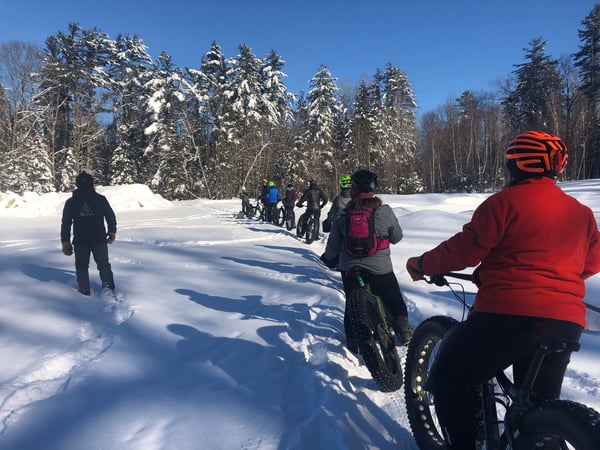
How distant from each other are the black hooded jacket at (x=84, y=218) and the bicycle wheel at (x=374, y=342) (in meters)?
4.26

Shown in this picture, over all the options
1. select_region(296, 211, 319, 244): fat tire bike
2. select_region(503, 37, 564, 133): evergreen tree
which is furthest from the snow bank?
select_region(503, 37, 564, 133): evergreen tree

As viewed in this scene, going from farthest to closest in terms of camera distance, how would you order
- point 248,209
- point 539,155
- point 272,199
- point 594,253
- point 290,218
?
1. point 248,209
2. point 272,199
3. point 290,218
4. point 594,253
5. point 539,155

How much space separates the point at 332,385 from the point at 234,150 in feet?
121

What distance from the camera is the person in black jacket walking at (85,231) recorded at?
594 cm

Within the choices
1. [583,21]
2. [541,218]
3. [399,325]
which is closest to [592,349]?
[399,325]

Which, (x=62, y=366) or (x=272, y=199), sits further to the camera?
(x=272, y=199)

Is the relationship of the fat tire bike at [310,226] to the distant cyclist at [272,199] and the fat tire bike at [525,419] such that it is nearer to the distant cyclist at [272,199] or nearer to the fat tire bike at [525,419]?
the distant cyclist at [272,199]

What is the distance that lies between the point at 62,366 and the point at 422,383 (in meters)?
3.25

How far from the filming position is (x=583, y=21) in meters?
39.0

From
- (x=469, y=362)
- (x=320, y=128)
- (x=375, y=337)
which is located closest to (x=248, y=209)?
(x=375, y=337)

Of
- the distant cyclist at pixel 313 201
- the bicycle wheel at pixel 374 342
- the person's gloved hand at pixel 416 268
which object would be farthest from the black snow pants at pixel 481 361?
the distant cyclist at pixel 313 201

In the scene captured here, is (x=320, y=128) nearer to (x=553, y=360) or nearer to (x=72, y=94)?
(x=72, y=94)

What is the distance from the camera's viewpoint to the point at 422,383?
2.63m

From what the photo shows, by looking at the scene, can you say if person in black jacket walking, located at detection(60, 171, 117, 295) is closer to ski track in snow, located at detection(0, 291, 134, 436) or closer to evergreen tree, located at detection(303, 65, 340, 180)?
ski track in snow, located at detection(0, 291, 134, 436)
